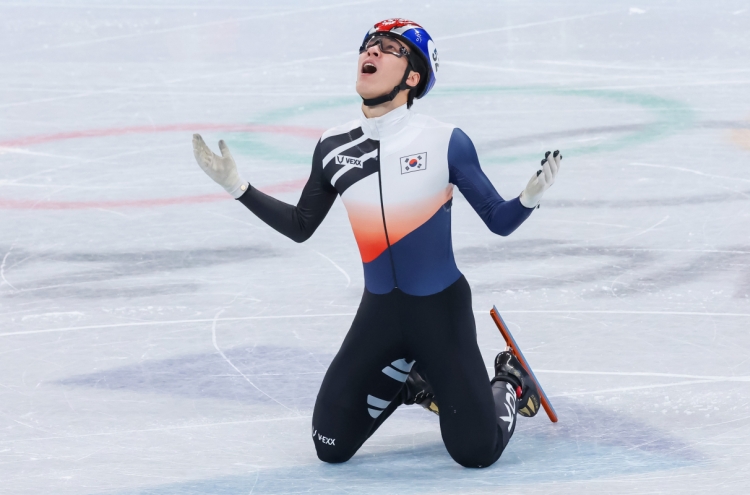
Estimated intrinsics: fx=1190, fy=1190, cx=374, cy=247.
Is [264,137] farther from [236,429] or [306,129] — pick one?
[236,429]

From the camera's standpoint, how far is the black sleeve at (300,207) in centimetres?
456

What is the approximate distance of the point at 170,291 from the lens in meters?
6.41

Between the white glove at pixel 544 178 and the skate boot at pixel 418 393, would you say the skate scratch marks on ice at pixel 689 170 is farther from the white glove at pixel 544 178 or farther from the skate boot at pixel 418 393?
the white glove at pixel 544 178

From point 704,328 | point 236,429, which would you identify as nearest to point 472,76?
point 704,328

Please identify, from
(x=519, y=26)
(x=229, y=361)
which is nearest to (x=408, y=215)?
(x=229, y=361)

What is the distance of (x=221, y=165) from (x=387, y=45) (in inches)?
30.1

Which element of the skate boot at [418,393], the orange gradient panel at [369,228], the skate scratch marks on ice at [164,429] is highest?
the orange gradient panel at [369,228]

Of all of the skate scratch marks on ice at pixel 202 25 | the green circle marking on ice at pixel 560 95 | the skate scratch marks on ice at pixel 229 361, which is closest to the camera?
the skate scratch marks on ice at pixel 229 361

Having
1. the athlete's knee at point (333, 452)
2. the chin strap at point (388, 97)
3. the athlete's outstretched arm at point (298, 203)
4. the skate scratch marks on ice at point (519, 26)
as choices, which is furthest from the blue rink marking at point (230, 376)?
the skate scratch marks on ice at point (519, 26)

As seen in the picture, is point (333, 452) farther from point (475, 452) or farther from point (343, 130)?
point (343, 130)

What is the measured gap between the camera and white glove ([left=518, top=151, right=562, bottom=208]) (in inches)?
156

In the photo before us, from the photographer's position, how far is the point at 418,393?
4.71 metres

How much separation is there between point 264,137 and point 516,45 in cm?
436

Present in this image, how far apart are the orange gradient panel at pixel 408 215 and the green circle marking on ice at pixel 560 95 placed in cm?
445
